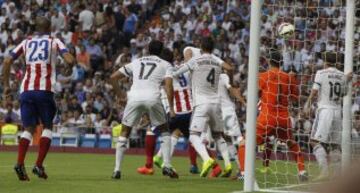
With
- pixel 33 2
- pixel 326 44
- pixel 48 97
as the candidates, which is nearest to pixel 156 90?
pixel 48 97

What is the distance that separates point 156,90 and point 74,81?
51.3 ft

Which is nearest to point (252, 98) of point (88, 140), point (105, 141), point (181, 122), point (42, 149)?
point (42, 149)

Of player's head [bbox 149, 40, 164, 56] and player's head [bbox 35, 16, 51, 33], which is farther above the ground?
player's head [bbox 35, 16, 51, 33]

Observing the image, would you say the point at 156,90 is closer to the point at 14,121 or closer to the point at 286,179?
the point at 286,179

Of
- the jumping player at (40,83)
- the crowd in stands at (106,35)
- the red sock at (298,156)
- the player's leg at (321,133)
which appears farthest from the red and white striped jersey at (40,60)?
the crowd in stands at (106,35)

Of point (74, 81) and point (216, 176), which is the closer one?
point (216, 176)

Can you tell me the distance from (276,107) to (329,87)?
0.94 metres

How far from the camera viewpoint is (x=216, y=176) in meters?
11.4

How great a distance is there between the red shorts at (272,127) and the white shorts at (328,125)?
73 cm

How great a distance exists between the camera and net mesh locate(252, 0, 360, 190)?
37.2ft

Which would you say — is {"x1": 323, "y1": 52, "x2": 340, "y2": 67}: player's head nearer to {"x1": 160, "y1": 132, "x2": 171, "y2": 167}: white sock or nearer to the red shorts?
the red shorts

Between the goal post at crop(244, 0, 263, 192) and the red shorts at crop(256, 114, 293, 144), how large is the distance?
2015 mm

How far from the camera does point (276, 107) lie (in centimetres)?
1118

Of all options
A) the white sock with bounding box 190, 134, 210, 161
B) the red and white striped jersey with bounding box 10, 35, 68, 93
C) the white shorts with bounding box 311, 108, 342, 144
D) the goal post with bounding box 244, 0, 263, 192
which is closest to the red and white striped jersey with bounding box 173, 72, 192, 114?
the white sock with bounding box 190, 134, 210, 161
